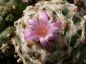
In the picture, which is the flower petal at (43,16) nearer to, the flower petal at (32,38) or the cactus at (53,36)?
the cactus at (53,36)

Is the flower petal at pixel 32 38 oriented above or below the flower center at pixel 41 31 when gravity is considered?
below

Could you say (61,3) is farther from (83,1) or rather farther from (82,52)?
(83,1)

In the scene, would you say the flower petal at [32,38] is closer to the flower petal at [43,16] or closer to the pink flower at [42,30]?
the pink flower at [42,30]

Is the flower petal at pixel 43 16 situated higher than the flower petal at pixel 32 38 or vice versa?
the flower petal at pixel 43 16

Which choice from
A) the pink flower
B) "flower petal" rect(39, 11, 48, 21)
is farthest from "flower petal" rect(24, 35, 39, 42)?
"flower petal" rect(39, 11, 48, 21)

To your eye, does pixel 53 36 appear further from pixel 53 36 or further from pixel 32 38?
pixel 32 38

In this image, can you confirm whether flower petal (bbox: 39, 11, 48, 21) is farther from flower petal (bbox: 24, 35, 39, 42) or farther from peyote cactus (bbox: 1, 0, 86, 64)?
flower petal (bbox: 24, 35, 39, 42)

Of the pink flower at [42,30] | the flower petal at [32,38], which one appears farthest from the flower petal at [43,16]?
the flower petal at [32,38]

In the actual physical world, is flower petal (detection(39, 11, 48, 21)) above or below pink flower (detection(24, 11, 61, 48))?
above
